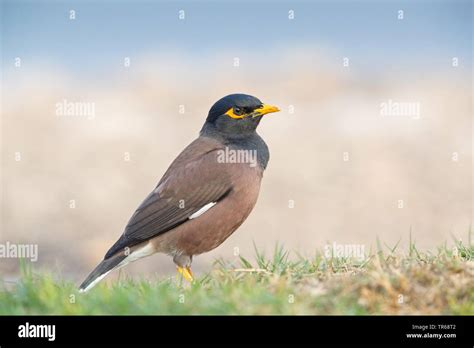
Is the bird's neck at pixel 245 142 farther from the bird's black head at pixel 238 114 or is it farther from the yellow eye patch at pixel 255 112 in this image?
the yellow eye patch at pixel 255 112

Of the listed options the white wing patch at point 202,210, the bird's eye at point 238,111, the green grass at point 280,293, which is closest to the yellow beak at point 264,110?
the bird's eye at point 238,111

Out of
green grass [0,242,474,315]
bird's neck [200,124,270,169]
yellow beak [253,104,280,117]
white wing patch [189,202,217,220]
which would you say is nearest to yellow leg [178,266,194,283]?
white wing patch [189,202,217,220]

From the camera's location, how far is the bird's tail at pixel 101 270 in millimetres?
7067

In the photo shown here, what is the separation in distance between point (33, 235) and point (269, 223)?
12.0 ft

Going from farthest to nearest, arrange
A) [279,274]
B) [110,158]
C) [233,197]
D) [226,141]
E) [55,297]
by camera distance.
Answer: [110,158], [226,141], [233,197], [279,274], [55,297]

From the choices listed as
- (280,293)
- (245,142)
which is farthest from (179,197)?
(280,293)

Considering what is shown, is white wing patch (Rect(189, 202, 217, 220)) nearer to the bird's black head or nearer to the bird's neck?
the bird's neck

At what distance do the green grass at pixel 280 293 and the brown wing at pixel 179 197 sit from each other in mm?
1044

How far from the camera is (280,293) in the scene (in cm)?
564

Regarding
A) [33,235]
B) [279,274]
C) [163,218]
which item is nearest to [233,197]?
[163,218]
